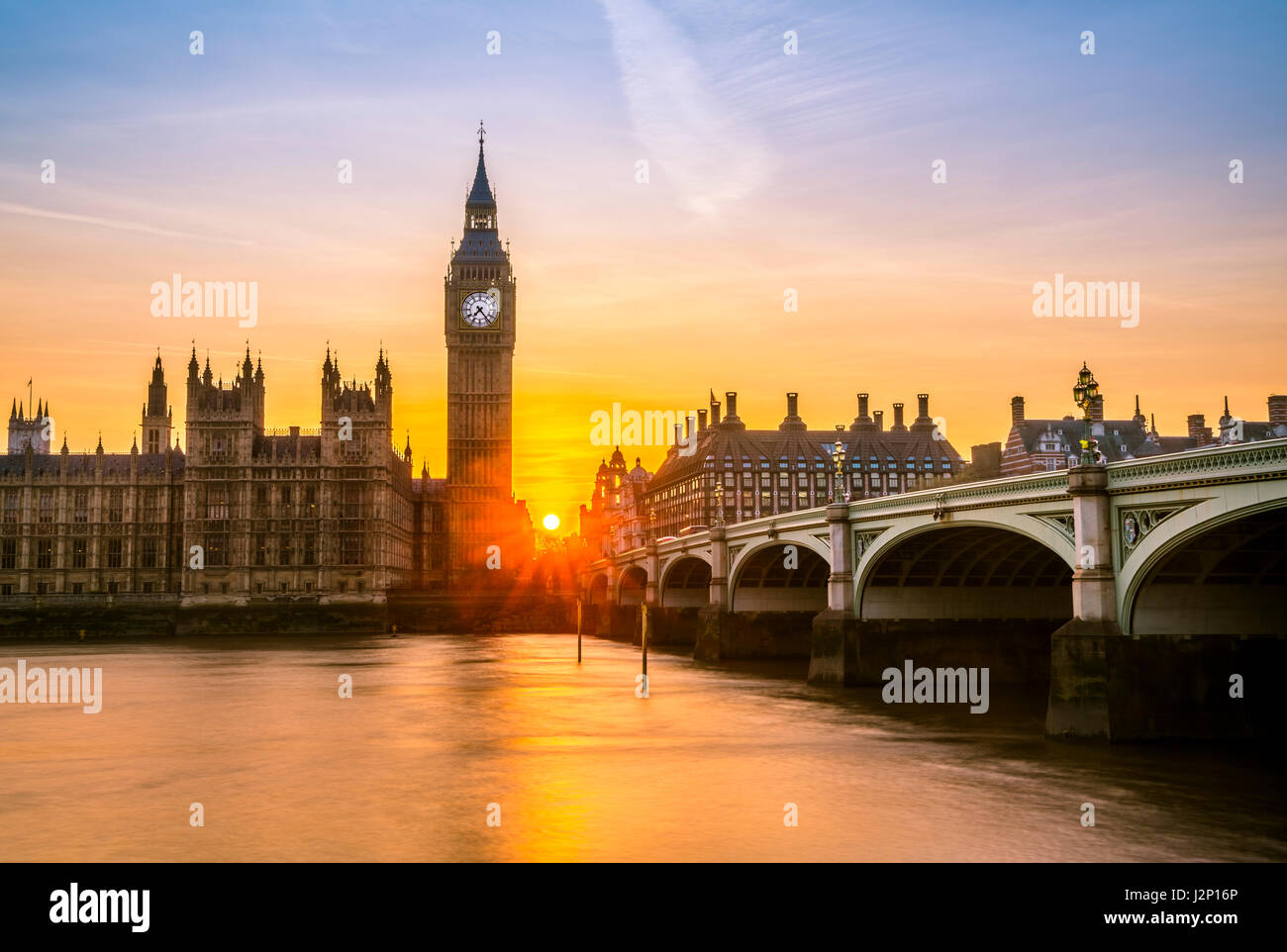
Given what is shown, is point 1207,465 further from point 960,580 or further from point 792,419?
point 792,419

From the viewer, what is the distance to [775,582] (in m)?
67.6

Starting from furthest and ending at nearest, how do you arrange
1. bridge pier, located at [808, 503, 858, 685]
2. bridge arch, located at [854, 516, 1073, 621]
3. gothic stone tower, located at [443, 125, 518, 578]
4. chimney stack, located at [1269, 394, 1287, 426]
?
gothic stone tower, located at [443, 125, 518, 578], chimney stack, located at [1269, 394, 1287, 426], bridge pier, located at [808, 503, 858, 685], bridge arch, located at [854, 516, 1073, 621]

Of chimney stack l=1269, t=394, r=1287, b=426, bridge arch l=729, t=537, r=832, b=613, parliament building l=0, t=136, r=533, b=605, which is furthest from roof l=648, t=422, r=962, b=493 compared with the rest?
bridge arch l=729, t=537, r=832, b=613

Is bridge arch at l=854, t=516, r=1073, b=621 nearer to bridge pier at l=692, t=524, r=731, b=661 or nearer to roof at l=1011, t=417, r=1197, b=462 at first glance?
bridge pier at l=692, t=524, r=731, b=661

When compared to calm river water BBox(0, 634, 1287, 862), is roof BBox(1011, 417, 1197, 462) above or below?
above

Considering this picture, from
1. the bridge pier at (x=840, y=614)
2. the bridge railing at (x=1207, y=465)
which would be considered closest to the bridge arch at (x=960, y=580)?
the bridge pier at (x=840, y=614)

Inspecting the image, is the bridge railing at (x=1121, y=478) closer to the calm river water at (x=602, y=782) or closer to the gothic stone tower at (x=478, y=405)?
the calm river water at (x=602, y=782)

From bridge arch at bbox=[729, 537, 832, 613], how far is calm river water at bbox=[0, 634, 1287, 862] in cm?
1516

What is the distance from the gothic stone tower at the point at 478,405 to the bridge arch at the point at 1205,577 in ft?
364

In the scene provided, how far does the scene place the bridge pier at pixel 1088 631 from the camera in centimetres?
2975

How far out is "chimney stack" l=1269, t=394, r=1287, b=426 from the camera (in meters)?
73.6

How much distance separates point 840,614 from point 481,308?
348 feet

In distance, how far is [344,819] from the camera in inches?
909

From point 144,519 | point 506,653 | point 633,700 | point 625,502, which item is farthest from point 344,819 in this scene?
point 625,502
